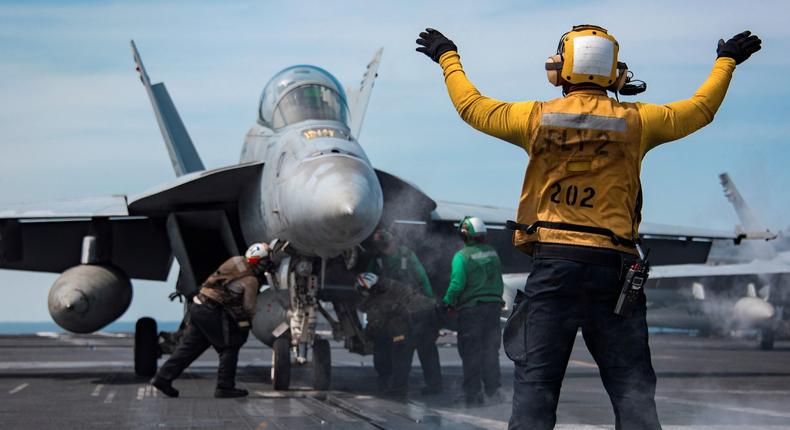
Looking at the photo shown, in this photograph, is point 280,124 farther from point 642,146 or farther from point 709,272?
point 709,272

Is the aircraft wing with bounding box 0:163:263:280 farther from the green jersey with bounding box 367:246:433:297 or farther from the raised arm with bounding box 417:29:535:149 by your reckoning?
the raised arm with bounding box 417:29:535:149

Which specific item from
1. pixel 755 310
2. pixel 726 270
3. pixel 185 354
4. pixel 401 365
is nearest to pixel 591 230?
pixel 185 354

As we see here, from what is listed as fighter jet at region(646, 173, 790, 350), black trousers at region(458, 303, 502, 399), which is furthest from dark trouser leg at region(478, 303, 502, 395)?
fighter jet at region(646, 173, 790, 350)

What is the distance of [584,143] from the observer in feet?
14.4

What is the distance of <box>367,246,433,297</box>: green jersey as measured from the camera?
1190 centimetres

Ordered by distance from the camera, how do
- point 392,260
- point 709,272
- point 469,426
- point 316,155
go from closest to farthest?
point 469,426, point 316,155, point 392,260, point 709,272

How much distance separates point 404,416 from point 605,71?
489 centimetres

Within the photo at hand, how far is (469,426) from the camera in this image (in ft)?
25.8

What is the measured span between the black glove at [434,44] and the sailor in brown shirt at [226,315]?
6.19m

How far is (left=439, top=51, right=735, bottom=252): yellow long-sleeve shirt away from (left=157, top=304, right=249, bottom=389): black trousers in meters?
6.72

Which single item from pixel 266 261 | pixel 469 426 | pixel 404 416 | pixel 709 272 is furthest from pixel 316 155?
pixel 709 272

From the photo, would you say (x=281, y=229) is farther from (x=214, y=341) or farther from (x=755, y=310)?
(x=755, y=310)

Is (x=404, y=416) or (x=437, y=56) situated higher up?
(x=437, y=56)

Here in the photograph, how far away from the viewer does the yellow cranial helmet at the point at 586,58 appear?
4.43m
